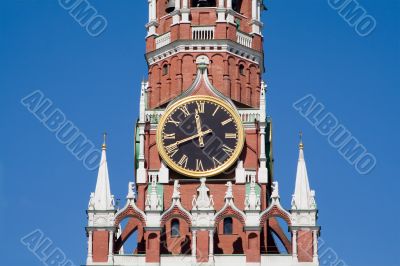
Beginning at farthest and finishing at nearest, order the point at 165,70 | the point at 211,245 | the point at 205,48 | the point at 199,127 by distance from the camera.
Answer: the point at 165,70
the point at 205,48
the point at 199,127
the point at 211,245

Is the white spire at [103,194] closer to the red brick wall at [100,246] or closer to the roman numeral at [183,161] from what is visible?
the red brick wall at [100,246]

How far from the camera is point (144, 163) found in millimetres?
69125

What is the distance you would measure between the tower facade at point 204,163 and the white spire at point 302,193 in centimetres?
4

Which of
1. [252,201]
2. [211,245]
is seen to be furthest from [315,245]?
[211,245]

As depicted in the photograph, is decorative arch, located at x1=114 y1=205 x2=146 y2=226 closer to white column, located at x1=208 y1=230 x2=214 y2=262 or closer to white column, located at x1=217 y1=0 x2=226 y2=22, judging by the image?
white column, located at x1=208 y1=230 x2=214 y2=262

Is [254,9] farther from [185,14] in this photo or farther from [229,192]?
[229,192]

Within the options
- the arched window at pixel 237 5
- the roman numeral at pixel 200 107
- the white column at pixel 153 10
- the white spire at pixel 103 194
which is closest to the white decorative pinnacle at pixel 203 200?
the white spire at pixel 103 194

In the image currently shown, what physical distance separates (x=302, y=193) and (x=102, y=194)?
7.18 metres

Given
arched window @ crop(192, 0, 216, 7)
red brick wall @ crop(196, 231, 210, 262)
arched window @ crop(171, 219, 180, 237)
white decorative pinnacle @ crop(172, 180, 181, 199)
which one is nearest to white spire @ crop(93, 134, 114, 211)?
white decorative pinnacle @ crop(172, 180, 181, 199)

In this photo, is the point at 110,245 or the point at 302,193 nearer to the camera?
the point at 110,245

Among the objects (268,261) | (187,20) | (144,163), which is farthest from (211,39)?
(268,261)

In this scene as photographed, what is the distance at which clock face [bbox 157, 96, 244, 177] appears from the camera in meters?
68.3

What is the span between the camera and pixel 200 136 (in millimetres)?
68500

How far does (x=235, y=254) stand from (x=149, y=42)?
11.0 m
